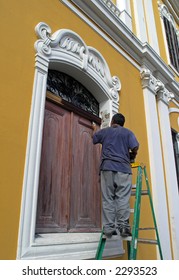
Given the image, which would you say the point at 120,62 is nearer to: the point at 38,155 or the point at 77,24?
the point at 77,24

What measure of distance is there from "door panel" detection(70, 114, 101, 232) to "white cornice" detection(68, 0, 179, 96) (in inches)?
73.9

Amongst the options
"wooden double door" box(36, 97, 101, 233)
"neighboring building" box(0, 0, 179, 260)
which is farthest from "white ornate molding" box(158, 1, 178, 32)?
"wooden double door" box(36, 97, 101, 233)

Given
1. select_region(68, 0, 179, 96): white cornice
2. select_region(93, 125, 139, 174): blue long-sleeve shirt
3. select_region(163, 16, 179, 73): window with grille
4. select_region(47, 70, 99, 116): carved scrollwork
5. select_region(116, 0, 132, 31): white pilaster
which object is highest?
select_region(163, 16, 179, 73): window with grille

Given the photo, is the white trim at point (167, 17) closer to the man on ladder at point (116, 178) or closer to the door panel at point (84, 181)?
the door panel at point (84, 181)

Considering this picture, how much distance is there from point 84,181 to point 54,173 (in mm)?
571

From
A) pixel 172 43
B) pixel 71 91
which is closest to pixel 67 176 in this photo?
pixel 71 91

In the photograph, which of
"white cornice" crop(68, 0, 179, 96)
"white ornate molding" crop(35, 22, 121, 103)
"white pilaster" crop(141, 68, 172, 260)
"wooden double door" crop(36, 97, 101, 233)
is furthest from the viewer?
"white pilaster" crop(141, 68, 172, 260)

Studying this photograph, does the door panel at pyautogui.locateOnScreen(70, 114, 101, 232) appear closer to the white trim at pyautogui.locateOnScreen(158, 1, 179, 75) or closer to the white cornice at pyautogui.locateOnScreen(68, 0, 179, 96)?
the white cornice at pyautogui.locateOnScreen(68, 0, 179, 96)

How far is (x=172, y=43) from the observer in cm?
817

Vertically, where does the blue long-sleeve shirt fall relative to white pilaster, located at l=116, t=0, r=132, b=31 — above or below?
below

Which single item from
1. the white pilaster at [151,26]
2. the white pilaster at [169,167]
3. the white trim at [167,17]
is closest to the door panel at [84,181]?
the white pilaster at [169,167]

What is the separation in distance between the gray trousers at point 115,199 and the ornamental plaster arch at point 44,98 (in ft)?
1.75

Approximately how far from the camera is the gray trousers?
2885 millimetres

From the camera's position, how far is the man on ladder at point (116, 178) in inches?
114
